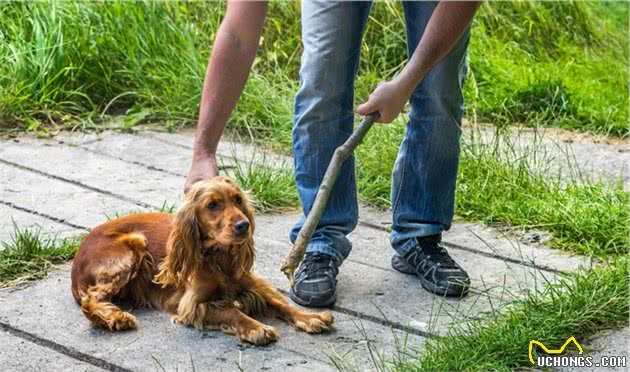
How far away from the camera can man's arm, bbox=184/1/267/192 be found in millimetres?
4191

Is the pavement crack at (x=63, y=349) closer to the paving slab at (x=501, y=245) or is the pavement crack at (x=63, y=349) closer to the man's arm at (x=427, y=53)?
the man's arm at (x=427, y=53)

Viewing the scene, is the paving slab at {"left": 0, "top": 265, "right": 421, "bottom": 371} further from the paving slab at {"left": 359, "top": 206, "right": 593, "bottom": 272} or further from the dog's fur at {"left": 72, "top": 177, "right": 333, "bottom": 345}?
the paving slab at {"left": 359, "top": 206, "right": 593, "bottom": 272}

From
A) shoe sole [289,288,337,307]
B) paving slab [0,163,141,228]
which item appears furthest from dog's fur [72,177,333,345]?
paving slab [0,163,141,228]

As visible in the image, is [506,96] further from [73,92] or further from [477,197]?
[73,92]

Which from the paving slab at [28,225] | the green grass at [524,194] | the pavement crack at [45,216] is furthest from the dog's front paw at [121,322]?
the green grass at [524,194]

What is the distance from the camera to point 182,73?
675 cm

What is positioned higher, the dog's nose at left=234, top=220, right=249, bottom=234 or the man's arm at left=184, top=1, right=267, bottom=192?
the man's arm at left=184, top=1, right=267, bottom=192

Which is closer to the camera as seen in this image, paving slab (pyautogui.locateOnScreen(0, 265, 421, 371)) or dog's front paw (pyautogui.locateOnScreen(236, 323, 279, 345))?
paving slab (pyautogui.locateOnScreen(0, 265, 421, 371))

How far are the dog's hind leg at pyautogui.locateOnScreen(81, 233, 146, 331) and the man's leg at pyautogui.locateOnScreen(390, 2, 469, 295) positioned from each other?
1.03 metres

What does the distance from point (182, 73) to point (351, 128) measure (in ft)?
8.17

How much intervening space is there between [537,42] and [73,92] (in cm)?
315

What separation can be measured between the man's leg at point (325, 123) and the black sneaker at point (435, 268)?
0.28m

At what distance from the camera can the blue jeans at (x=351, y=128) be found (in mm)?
4293

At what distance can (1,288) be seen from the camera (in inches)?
177
